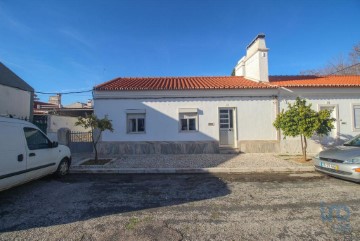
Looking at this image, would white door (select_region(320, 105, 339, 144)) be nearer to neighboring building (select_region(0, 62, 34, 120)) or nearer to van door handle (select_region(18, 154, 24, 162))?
van door handle (select_region(18, 154, 24, 162))

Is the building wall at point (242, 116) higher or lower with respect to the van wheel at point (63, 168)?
higher

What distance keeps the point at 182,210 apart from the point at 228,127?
9178 millimetres

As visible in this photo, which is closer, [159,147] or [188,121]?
[159,147]

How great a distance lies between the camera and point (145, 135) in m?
12.5

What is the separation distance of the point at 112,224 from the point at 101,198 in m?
1.56

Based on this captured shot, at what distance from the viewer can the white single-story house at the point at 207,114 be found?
12461 millimetres

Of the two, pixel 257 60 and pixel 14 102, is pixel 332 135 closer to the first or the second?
pixel 257 60

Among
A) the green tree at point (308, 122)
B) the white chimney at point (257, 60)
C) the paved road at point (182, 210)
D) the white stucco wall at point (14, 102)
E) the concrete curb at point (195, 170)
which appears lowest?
the paved road at point (182, 210)

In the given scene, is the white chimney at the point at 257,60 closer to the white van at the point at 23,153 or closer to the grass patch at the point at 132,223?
the white van at the point at 23,153

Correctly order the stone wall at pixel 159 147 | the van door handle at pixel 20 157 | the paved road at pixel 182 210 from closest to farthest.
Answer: the paved road at pixel 182 210 < the van door handle at pixel 20 157 < the stone wall at pixel 159 147

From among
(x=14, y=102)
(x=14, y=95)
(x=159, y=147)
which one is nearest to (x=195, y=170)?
(x=159, y=147)

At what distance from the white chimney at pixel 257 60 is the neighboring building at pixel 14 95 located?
50.6ft

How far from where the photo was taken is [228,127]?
12969 mm

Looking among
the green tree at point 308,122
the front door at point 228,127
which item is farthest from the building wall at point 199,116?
the green tree at point 308,122
